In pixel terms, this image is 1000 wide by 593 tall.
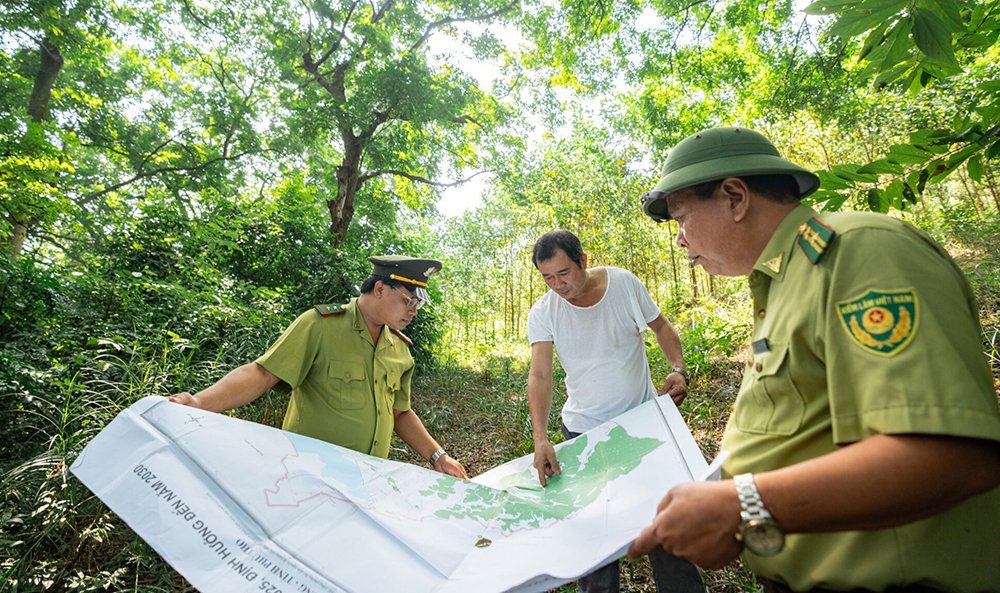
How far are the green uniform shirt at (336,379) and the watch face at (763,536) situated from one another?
176 centimetres

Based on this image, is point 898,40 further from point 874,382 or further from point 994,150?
point 874,382

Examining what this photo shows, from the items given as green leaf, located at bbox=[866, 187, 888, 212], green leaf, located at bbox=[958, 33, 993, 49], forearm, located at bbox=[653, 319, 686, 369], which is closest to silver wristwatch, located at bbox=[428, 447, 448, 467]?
forearm, located at bbox=[653, 319, 686, 369]

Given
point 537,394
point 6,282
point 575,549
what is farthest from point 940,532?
point 6,282

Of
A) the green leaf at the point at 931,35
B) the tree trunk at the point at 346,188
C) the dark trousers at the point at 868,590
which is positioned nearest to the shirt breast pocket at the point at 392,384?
the dark trousers at the point at 868,590

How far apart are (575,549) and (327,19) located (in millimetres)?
10425

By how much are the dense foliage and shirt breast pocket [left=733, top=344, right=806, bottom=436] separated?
80 cm

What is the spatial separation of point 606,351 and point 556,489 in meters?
0.81

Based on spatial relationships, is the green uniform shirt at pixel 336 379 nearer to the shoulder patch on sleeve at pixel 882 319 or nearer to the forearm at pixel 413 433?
the forearm at pixel 413 433

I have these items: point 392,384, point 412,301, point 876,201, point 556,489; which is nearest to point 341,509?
point 556,489

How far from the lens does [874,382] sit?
0.65m

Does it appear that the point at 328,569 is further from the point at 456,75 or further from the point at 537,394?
the point at 456,75

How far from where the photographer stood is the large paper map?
1056 mm

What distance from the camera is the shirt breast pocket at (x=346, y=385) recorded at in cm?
209

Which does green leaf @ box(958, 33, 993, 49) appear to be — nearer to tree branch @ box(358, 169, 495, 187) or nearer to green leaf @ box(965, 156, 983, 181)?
green leaf @ box(965, 156, 983, 181)
